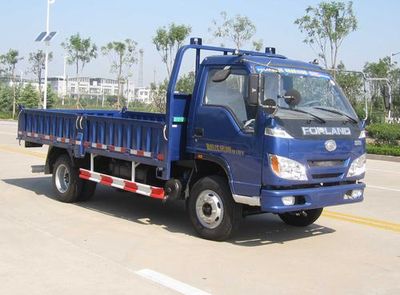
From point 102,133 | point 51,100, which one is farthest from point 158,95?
point 102,133

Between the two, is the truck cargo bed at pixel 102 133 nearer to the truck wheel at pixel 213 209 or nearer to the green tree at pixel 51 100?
the truck wheel at pixel 213 209

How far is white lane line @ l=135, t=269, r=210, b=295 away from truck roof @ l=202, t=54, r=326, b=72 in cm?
267

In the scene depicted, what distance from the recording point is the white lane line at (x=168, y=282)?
501 cm

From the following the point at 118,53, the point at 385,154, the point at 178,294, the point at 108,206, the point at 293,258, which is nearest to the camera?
the point at 178,294

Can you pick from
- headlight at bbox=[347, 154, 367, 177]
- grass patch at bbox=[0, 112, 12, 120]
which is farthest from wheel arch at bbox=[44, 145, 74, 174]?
grass patch at bbox=[0, 112, 12, 120]

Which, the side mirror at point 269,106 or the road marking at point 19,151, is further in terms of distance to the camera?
the road marking at point 19,151

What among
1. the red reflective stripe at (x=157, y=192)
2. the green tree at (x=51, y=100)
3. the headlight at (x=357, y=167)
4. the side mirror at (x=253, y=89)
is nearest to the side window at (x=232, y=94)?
the side mirror at (x=253, y=89)

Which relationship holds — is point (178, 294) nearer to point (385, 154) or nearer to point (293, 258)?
point (293, 258)

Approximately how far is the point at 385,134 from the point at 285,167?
17.0m

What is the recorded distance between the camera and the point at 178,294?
4.92 m

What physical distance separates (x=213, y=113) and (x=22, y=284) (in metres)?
3.07

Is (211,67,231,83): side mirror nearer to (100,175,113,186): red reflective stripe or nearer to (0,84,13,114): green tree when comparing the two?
(100,175,113,186): red reflective stripe

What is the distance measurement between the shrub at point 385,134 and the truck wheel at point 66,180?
15.6 m

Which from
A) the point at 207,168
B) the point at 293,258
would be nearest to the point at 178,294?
the point at 293,258
